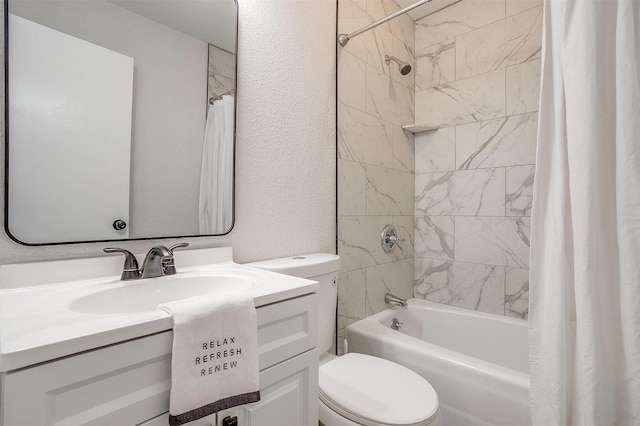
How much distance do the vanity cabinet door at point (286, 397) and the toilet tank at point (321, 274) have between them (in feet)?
1.28

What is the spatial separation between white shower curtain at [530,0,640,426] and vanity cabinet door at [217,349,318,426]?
0.70 m

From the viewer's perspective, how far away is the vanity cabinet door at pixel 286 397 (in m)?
0.71

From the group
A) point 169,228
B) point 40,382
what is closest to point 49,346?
point 40,382

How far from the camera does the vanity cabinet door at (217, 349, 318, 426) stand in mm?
708

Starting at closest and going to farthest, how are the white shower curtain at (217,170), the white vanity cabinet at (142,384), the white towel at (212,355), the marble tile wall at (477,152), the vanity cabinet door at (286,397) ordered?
the white vanity cabinet at (142,384)
the white towel at (212,355)
the vanity cabinet door at (286,397)
the white shower curtain at (217,170)
the marble tile wall at (477,152)

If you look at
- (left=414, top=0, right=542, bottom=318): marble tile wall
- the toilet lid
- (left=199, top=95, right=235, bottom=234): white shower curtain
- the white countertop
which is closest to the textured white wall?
(left=199, top=95, right=235, bottom=234): white shower curtain

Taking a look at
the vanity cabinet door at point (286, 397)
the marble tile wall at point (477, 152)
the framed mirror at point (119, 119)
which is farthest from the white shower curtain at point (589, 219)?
the framed mirror at point (119, 119)

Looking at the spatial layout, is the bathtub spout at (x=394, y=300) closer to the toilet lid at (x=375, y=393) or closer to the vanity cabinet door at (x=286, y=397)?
the toilet lid at (x=375, y=393)

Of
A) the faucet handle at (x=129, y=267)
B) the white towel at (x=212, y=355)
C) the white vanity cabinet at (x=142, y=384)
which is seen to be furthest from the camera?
the faucet handle at (x=129, y=267)

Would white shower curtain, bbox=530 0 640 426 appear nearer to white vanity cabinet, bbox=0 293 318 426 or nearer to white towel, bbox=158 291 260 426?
white vanity cabinet, bbox=0 293 318 426

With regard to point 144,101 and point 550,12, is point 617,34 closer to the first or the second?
point 550,12

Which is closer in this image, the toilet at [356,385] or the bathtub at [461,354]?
the toilet at [356,385]

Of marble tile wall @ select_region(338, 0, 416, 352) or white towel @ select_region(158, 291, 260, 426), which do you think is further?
marble tile wall @ select_region(338, 0, 416, 352)

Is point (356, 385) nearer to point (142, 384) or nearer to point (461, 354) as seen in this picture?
point (461, 354)
